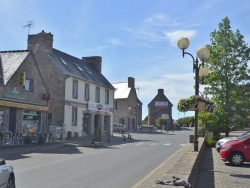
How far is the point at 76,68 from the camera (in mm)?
43000

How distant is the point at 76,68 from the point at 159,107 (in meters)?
58.0

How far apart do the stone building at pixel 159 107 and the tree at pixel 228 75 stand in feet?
224

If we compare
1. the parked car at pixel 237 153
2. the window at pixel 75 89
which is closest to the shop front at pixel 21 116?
the window at pixel 75 89

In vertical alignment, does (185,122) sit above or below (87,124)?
above

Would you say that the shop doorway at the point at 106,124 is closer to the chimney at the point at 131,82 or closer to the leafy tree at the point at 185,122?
the chimney at the point at 131,82

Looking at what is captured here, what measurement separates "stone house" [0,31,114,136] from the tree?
503 inches

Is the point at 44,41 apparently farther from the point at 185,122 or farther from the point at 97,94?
the point at 185,122

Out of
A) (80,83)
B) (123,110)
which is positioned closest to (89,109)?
(80,83)

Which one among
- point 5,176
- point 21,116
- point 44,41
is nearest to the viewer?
point 5,176

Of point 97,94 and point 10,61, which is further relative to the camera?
point 97,94

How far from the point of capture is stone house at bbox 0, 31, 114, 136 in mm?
28000

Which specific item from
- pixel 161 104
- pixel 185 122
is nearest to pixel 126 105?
pixel 161 104

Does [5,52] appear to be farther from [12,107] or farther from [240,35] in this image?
[240,35]

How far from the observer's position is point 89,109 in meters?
43.4
